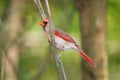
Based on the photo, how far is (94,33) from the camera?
13.1 ft

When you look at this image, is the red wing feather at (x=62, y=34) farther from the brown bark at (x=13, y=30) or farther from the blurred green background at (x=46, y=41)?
the brown bark at (x=13, y=30)

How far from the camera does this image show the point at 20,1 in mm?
6223

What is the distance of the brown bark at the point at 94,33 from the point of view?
13.0 ft

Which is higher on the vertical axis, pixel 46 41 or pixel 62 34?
pixel 62 34

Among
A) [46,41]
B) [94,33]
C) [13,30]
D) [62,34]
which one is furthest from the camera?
[46,41]

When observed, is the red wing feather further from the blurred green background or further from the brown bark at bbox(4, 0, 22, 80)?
the brown bark at bbox(4, 0, 22, 80)

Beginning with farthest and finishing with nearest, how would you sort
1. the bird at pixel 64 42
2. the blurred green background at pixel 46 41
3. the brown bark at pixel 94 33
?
the blurred green background at pixel 46 41, the brown bark at pixel 94 33, the bird at pixel 64 42

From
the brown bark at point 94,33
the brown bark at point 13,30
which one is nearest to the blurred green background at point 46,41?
the brown bark at point 13,30

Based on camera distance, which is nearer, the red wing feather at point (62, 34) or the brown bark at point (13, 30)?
the red wing feather at point (62, 34)

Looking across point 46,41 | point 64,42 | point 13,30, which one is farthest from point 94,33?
point 46,41

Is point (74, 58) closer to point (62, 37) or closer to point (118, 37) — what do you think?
point (118, 37)

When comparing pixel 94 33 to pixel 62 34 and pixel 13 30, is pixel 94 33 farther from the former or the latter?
pixel 13 30

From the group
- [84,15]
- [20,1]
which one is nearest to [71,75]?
[20,1]

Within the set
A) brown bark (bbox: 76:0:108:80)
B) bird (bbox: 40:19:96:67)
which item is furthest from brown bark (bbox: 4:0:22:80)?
bird (bbox: 40:19:96:67)
